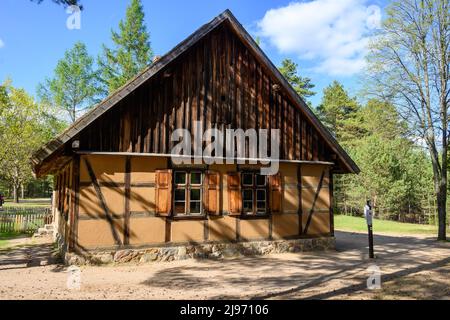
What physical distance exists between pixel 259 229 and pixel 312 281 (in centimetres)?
370

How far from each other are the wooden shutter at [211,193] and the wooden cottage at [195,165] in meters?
0.03

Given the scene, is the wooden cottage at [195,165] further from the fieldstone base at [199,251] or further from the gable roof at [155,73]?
the fieldstone base at [199,251]

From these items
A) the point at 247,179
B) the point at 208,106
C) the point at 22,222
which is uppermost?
the point at 208,106

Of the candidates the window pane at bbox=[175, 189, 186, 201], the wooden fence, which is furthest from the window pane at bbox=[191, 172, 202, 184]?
the wooden fence

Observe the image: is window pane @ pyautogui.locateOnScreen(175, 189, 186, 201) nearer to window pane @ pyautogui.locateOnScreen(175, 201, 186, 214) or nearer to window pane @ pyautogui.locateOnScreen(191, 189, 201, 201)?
window pane @ pyautogui.locateOnScreen(175, 201, 186, 214)

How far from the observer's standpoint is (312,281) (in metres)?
7.86

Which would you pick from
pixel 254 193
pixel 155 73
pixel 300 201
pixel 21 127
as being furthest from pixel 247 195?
pixel 21 127

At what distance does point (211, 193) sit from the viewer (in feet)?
35.0

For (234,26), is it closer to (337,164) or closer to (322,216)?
(337,164)

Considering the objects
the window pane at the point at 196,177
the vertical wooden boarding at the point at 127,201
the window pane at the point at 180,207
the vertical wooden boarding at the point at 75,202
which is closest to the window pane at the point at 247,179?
the window pane at the point at 196,177

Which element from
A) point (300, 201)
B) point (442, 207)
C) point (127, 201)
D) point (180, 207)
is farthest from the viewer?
point (442, 207)

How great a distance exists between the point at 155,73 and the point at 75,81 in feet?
75.8

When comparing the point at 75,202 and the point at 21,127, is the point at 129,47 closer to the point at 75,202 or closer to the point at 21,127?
the point at 21,127

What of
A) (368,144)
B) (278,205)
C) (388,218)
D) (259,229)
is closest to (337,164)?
(278,205)
